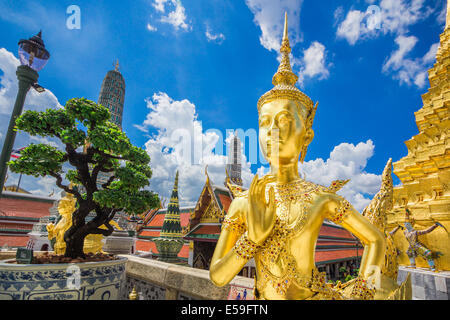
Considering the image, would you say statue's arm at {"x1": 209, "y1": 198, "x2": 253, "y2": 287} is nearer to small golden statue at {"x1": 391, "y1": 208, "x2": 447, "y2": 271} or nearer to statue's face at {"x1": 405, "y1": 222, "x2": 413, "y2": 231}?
small golden statue at {"x1": 391, "y1": 208, "x2": 447, "y2": 271}

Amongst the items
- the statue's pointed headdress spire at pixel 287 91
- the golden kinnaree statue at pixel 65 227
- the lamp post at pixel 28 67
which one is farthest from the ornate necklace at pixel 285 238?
the lamp post at pixel 28 67

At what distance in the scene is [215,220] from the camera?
420 inches

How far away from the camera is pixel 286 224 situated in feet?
6.32

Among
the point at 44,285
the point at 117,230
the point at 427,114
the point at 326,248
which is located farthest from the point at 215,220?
the point at 427,114

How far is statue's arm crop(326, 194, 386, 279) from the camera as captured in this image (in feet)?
6.12

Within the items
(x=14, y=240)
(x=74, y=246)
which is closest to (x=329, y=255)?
(x=74, y=246)

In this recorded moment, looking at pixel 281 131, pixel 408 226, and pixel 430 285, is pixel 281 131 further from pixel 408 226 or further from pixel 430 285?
pixel 408 226

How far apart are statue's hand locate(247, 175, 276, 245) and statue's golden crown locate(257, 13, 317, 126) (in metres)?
0.94

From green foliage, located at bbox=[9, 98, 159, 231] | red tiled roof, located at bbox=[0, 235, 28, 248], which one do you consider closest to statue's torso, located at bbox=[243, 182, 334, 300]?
green foliage, located at bbox=[9, 98, 159, 231]

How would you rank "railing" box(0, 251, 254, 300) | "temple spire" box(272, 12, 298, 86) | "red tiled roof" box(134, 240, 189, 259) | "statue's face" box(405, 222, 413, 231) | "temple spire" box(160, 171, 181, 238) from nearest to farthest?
"temple spire" box(272, 12, 298, 86) < "railing" box(0, 251, 254, 300) < "statue's face" box(405, 222, 413, 231) < "temple spire" box(160, 171, 181, 238) < "red tiled roof" box(134, 240, 189, 259)

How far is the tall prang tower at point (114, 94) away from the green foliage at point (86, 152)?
40.2 metres

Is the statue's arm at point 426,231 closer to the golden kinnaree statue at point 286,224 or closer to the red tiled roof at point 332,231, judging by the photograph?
the golden kinnaree statue at point 286,224

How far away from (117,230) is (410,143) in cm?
1012

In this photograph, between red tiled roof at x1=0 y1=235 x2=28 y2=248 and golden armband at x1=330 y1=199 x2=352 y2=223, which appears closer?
golden armband at x1=330 y1=199 x2=352 y2=223
